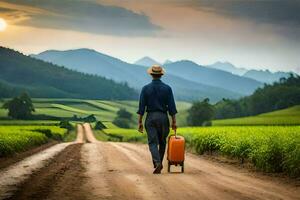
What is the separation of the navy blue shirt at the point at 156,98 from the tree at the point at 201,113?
138 meters

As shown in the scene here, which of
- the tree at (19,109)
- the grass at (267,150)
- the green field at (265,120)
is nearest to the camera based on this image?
the grass at (267,150)

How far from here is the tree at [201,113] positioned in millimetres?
155875

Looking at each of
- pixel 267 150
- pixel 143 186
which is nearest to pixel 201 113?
pixel 267 150

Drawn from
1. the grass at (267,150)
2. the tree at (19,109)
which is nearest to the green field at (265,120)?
the tree at (19,109)

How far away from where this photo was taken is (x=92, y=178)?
571 inches

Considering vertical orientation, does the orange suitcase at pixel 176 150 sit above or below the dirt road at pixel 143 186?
above

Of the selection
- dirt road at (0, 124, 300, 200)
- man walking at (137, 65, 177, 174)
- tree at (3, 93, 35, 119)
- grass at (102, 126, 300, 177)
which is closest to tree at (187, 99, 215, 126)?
tree at (3, 93, 35, 119)

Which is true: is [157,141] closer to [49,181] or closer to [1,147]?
[49,181]

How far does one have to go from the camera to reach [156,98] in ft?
56.6

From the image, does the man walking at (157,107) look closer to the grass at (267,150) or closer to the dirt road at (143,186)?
the dirt road at (143,186)

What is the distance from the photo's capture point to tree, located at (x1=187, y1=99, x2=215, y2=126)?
511ft

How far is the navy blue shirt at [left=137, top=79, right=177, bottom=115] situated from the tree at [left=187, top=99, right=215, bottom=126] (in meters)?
138

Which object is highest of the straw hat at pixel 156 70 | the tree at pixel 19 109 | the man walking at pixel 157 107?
the straw hat at pixel 156 70

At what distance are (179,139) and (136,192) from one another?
559 centimetres
